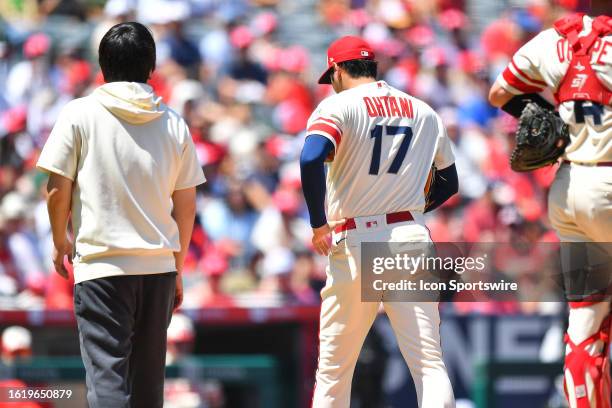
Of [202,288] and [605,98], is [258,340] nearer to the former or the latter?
[202,288]

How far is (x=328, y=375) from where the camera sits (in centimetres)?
486

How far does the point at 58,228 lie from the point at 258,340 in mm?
3759

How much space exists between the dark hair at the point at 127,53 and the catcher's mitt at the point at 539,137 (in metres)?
1.77

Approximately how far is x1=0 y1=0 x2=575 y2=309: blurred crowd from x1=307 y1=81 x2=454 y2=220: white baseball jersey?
11.8 feet

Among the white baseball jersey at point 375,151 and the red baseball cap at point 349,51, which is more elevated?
the red baseball cap at point 349,51

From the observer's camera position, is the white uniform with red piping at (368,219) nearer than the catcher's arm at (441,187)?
Yes

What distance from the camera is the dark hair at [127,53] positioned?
14.4 ft

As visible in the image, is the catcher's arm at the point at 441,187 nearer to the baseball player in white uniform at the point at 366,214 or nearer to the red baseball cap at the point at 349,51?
the baseball player in white uniform at the point at 366,214

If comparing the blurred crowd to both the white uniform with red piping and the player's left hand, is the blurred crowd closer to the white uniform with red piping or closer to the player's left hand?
the white uniform with red piping

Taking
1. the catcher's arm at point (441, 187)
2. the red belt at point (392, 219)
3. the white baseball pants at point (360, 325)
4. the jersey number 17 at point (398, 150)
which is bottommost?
the white baseball pants at point (360, 325)

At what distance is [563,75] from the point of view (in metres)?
5.08

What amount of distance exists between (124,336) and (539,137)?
206 centimetres

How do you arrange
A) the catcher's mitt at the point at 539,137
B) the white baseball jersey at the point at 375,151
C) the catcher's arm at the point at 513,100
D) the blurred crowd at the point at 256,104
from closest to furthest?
1. the white baseball jersey at the point at 375,151
2. the catcher's mitt at the point at 539,137
3. the catcher's arm at the point at 513,100
4. the blurred crowd at the point at 256,104

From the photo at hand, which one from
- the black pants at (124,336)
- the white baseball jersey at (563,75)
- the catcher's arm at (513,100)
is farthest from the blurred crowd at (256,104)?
the black pants at (124,336)
